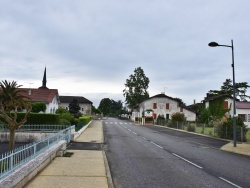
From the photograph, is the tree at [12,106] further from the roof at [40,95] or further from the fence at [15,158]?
A: the roof at [40,95]

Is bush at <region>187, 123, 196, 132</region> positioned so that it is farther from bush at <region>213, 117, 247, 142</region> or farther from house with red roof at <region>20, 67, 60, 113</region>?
house with red roof at <region>20, 67, 60, 113</region>

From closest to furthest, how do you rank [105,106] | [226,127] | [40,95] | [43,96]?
1. [226,127]
2. [43,96]
3. [40,95]
4. [105,106]

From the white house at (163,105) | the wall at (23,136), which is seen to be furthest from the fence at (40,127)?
the white house at (163,105)

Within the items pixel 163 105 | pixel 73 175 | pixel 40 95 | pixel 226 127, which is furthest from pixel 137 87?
pixel 73 175

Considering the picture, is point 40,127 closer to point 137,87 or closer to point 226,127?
point 226,127

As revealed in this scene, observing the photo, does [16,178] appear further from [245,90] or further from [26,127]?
[245,90]

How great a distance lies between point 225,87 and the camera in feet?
317

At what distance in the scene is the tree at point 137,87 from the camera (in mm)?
102125

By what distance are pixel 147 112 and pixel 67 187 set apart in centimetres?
7410

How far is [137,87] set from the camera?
10225 centimetres

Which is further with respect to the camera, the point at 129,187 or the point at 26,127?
the point at 26,127

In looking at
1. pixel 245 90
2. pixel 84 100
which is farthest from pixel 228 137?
pixel 84 100

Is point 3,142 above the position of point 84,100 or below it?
below

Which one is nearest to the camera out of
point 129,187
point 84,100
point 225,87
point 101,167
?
point 129,187
